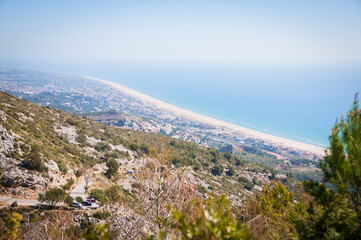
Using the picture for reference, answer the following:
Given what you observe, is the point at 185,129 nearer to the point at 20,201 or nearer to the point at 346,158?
the point at 20,201

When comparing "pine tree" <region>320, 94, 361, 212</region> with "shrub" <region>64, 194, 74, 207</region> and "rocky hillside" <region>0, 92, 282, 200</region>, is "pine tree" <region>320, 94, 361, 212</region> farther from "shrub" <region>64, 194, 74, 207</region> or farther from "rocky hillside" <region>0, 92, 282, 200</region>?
"shrub" <region>64, 194, 74, 207</region>

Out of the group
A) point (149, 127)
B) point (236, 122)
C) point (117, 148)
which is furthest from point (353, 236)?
point (236, 122)

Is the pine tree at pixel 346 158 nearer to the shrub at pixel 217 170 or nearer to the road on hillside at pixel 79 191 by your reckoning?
the road on hillside at pixel 79 191

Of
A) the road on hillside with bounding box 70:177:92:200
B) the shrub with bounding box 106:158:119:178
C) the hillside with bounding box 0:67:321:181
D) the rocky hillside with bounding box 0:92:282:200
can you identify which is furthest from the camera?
the hillside with bounding box 0:67:321:181

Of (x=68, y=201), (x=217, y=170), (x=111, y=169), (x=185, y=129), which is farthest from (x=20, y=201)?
(x=185, y=129)

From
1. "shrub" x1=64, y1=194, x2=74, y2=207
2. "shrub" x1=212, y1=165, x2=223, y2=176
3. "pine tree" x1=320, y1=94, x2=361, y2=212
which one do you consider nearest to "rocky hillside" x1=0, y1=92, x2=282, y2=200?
"shrub" x1=212, y1=165, x2=223, y2=176

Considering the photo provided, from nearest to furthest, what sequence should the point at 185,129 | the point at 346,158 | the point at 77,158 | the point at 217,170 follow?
the point at 346,158 → the point at 77,158 → the point at 217,170 → the point at 185,129

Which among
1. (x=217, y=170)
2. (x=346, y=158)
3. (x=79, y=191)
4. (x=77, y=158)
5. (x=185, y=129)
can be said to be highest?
(x=346, y=158)

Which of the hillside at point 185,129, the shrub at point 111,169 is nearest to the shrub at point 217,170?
the hillside at point 185,129
